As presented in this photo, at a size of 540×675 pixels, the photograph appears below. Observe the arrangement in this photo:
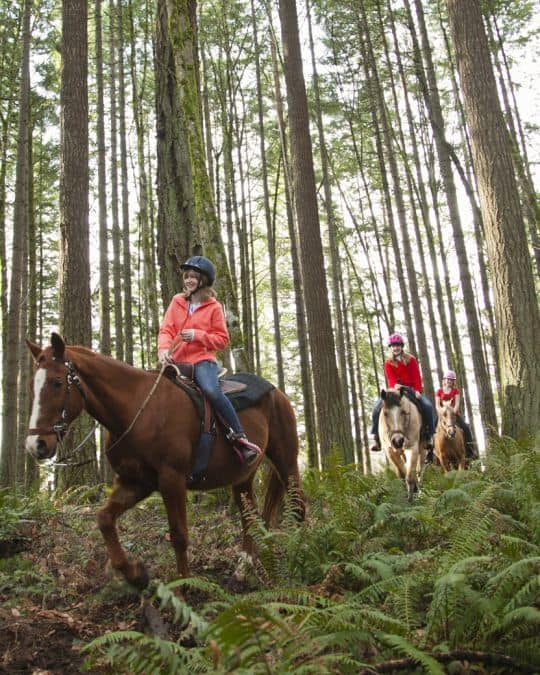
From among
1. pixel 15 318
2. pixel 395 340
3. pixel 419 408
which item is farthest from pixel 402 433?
pixel 15 318

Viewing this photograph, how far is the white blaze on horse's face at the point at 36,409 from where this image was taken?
170 inches

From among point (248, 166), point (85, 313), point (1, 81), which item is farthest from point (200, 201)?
point (248, 166)

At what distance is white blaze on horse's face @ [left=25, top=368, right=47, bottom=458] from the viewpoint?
4.31 meters

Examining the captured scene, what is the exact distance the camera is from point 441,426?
14133 millimetres

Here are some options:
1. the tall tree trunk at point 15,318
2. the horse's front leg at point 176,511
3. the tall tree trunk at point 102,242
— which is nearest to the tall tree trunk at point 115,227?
the tall tree trunk at point 102,242

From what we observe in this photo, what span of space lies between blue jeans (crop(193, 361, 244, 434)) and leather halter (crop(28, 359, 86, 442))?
44.7 inches

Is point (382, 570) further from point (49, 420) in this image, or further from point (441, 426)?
point (441, 426)

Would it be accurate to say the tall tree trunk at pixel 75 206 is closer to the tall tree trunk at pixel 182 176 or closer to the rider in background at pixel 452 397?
the tall tree trunk at pixel 182 176

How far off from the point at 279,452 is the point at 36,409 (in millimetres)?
3063

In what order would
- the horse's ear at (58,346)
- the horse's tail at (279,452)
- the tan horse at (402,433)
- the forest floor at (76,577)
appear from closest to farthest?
the forest floor at (76,577) → the horse's ear at (58,346) → the horse's tail at (279,452) → the tan horse at (402,433)

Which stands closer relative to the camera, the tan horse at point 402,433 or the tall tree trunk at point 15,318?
the tan horse at point 402,433

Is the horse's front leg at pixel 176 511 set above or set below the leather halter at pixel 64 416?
below

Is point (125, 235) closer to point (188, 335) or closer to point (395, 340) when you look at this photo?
point (395, 340)

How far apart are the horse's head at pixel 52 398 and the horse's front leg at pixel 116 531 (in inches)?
29.2
